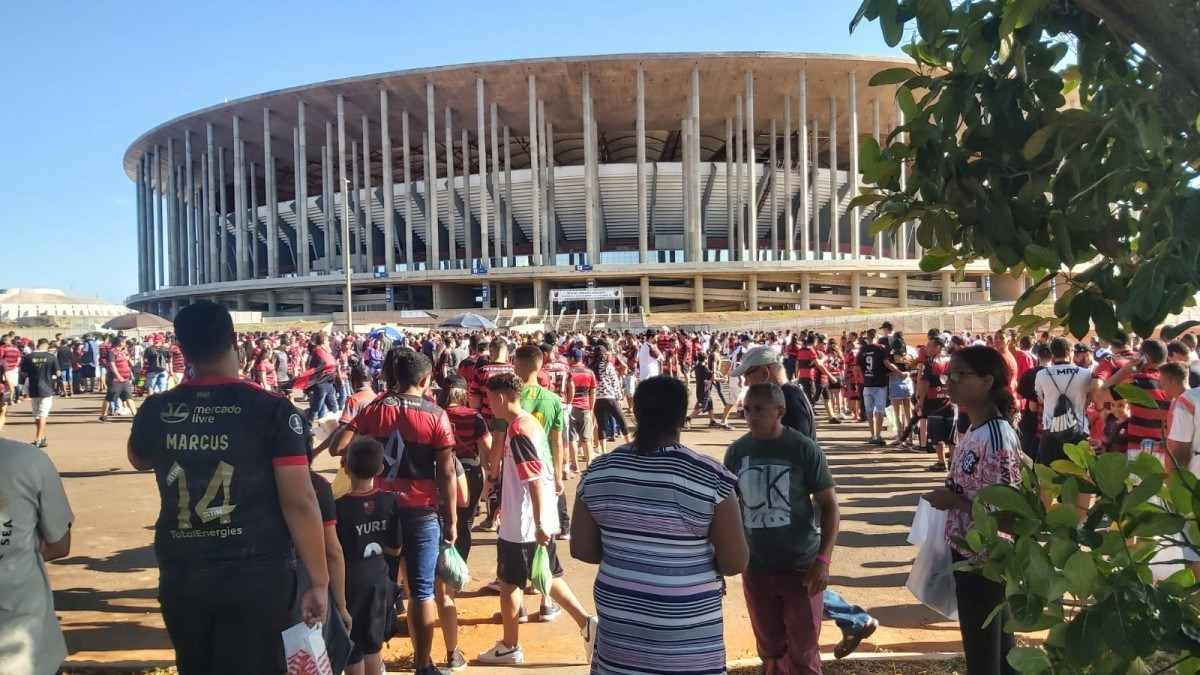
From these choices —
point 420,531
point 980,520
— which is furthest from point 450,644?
point 980,520

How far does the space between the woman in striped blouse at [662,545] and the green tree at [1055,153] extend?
1042mm

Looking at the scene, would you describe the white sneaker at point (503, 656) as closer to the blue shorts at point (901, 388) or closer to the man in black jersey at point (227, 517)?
the man in black jersey at point (227, 517)

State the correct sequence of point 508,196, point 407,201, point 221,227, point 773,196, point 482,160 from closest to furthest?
1. point 482,160
2. point 508,196
3. point 773,196
4. point 407,201
5. point 221,227

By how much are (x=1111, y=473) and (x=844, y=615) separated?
328 cm

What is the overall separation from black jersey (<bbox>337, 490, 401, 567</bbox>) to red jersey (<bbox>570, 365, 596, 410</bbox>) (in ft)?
21.0

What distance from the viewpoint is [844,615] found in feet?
14.0

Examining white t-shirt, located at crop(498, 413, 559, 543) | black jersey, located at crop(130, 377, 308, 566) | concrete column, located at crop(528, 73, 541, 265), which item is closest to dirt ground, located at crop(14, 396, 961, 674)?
white t-shirt, located at crop(498, 413, 559, 543)

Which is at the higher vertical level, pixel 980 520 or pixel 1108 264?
pixel 1108 264

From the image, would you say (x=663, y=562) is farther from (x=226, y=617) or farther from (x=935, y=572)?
(x=935, y=572)

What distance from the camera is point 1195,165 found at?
1.80 m

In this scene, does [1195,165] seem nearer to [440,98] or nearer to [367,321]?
[367,321]

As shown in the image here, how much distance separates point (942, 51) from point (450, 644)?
3.97 meters

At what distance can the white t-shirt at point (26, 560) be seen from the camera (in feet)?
8.68

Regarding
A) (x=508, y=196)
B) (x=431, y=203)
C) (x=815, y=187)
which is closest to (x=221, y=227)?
(x=431, y=203)
